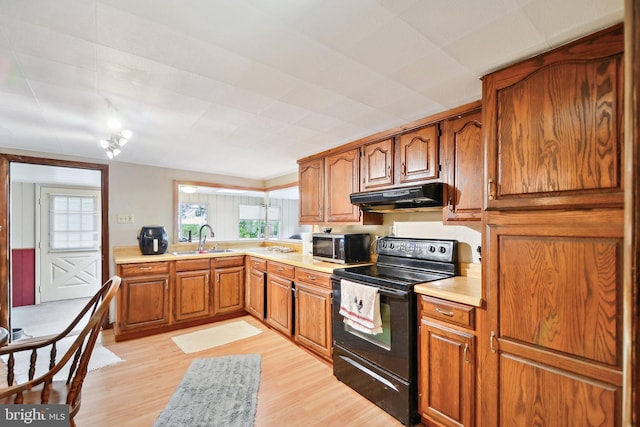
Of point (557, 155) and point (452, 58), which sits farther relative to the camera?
point (452, 58)

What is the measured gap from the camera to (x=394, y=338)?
6.18 ft

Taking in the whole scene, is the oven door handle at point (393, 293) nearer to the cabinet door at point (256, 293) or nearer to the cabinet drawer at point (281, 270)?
the cabinet drawer at point (281, 270)

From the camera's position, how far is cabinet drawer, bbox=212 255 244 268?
12.3 feet

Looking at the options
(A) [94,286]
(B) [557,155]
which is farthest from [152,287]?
(B) [557,155]

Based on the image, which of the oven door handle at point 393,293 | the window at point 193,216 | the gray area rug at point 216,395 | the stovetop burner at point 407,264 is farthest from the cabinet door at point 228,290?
the window at point 193,216

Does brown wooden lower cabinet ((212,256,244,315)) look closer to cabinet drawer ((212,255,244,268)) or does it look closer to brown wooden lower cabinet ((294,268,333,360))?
cabinet drawer ((212,255,244,268))

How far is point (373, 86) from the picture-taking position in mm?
1776

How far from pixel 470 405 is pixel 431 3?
1.99m

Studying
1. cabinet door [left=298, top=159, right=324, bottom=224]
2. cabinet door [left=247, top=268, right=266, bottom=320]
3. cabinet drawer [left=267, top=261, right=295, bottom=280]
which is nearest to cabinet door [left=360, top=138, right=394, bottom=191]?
cabinet door [left=298, top=159, right=324, bottom=224]

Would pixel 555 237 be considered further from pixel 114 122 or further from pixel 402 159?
pixel 114 122

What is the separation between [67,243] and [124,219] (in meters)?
2.44

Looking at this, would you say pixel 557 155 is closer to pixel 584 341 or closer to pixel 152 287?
pixel 584 341

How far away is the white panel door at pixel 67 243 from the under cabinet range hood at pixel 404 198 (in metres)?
5.28

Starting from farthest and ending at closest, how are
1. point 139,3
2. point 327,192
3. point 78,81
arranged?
1. point 327,192
2. point 78,81
3. point 139,3
